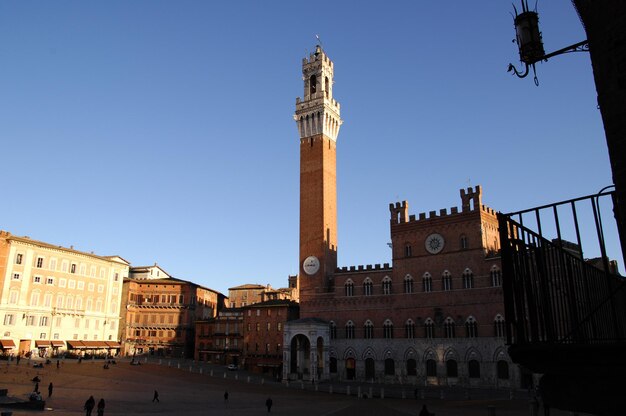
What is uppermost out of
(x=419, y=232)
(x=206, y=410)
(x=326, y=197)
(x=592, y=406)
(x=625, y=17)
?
(x=326, y=197)

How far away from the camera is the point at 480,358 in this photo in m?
48.6

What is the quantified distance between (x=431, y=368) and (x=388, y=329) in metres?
6.26

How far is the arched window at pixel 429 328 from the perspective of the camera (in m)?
52.3

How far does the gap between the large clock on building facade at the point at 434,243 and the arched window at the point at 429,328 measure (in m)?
7.47

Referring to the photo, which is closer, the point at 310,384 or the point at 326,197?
the point at 310,384

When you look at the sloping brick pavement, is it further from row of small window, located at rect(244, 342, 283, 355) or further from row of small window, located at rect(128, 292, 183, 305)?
row of small window, located at rect(128, 292, 183, 305)

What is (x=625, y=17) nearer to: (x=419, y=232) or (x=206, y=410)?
(x=206, y=410)

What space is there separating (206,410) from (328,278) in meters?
31.4

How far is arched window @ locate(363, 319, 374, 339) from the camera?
5650 centimetres

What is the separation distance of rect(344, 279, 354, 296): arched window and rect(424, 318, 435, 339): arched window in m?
9.92

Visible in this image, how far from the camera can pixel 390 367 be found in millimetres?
54344

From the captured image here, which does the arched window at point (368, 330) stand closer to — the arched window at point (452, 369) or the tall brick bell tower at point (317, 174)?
the tall brick bell tower at point (317, 174)

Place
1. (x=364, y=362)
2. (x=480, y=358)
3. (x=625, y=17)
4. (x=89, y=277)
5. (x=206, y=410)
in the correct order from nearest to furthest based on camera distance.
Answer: (x=625, y=17) → (x=206, y=410) → (x=480, y=358) → (x=364, y=362) → (x=89, y=277)

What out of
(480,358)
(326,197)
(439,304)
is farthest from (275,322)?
(480,358)
